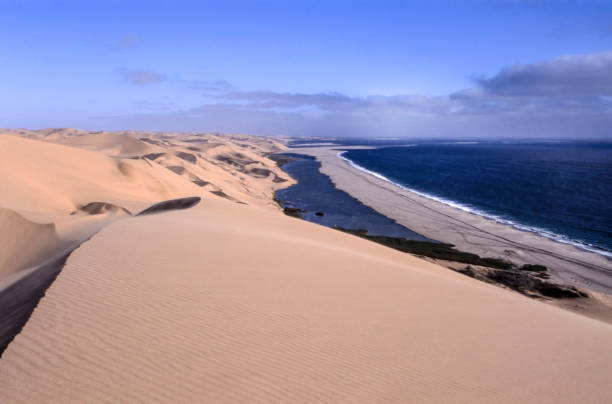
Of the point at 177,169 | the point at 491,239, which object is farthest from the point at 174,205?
the point at 177,169

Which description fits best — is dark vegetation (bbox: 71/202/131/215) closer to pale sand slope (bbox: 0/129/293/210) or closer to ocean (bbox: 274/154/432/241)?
pale sand slope (bbox: 0/129/293/210)

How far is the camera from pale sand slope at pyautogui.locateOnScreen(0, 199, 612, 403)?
304 centimetres

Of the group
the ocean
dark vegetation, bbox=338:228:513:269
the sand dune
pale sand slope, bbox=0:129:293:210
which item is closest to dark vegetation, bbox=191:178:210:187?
pale sand slope, bbox=0:129:293:210

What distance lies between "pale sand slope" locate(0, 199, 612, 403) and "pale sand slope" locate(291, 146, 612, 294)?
12.1 m

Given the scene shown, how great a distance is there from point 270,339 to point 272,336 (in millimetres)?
71

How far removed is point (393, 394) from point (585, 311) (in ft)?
40.1

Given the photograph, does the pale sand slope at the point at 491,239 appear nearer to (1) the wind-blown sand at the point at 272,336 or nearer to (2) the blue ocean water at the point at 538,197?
(2) the blue ocean water at the point at 538,197

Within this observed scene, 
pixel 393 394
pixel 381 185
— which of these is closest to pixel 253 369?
pixel 393 394

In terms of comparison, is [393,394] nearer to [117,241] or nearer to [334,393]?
[334,393]

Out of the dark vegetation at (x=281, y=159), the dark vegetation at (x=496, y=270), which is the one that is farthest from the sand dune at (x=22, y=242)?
the dark vegetation at (x=281, y=159)

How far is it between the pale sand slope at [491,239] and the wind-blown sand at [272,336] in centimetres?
1198

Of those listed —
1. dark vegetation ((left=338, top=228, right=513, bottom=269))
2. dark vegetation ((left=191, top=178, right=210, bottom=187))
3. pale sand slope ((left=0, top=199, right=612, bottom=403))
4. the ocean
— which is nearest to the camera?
pale sand slope ((left=0, top=199, right=612, bottom=403))

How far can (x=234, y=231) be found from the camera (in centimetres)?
931

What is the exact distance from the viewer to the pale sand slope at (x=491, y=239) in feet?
53.5
